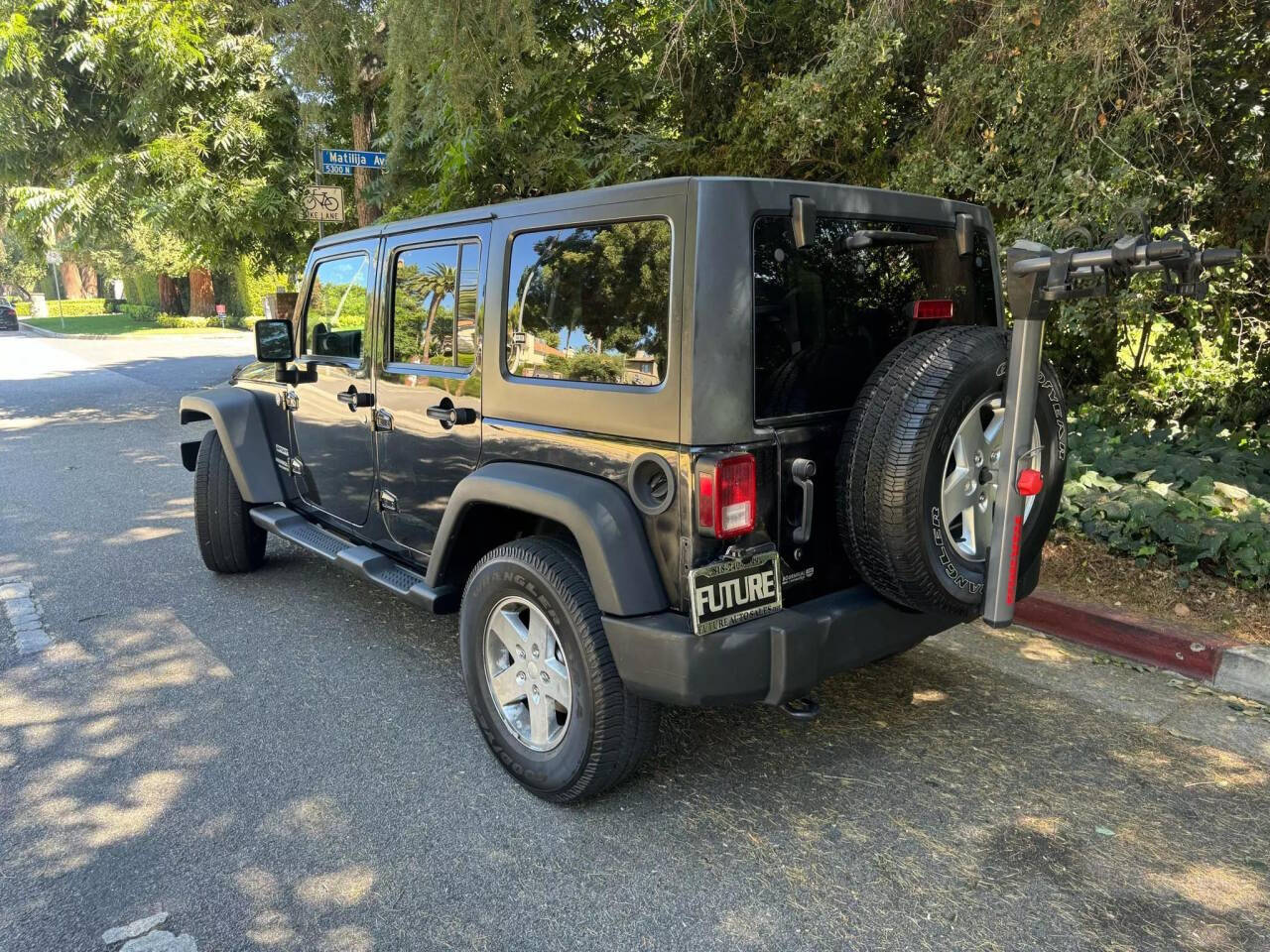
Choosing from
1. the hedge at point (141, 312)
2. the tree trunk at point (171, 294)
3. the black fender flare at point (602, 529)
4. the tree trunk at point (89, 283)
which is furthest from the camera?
the tree trunk at point (89, 283)

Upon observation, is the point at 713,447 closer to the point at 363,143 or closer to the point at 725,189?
the point at 725,189

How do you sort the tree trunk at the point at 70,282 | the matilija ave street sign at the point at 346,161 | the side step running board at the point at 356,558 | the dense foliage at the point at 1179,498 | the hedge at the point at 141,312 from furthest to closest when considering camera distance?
the tree trunk at the point at 70,282 → the hedge at the point at 141,312 → the matilija ave street sign at the point at 346,161 → the dense foliage at the point at 1179,498 → the side step running board at the point at 356,558

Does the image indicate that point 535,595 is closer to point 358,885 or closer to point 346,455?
point 358,885

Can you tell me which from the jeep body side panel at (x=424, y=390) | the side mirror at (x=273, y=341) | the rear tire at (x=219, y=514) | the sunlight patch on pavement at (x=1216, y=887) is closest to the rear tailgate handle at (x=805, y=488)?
the jeep body side panel at (x=424, y=390)

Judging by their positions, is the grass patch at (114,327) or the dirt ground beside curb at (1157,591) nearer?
the dirt ground beside curb at (1157,591)

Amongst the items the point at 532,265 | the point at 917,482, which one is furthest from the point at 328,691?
the point at 917,482

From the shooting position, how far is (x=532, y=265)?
3086mm

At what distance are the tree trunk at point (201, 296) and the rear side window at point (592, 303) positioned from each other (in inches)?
1511

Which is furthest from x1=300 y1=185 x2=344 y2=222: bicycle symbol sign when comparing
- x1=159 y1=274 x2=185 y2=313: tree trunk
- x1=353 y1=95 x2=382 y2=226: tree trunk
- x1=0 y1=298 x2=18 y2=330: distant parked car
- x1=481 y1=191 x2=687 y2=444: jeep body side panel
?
x1=0 y1=298 x2=18 y2=330: distant parked car

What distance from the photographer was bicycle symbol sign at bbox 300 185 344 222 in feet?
30.0

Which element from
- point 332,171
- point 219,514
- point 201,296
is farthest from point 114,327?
point 219,514

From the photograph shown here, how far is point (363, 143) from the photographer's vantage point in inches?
418

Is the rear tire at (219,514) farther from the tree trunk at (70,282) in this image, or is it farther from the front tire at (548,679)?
the tree trunk at (70,282)

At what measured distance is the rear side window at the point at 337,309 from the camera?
416cm
